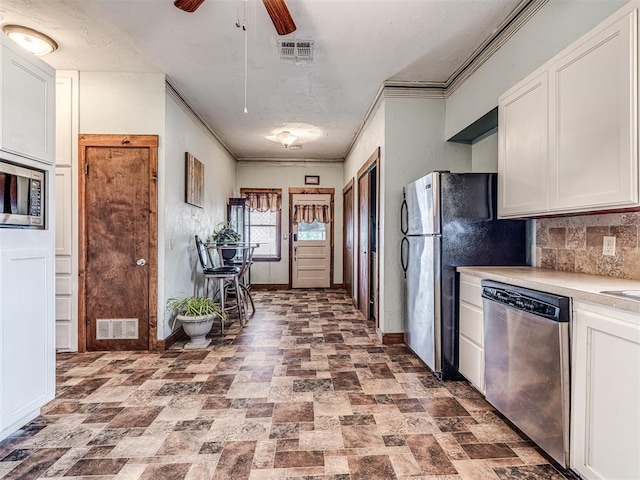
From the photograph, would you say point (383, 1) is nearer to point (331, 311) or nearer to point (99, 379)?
point (99, 379)

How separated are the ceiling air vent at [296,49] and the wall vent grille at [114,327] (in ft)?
9.36

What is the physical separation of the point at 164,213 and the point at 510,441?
3352 millimetres

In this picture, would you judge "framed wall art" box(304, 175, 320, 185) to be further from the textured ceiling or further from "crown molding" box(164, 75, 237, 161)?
the textured ceiling

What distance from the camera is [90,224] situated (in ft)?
11.1

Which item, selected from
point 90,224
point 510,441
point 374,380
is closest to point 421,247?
point 374,380

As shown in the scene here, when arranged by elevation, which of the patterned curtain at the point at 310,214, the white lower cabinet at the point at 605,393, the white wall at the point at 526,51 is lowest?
the white lower cabinet at the point at 605,393

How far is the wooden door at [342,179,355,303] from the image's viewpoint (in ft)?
20.8

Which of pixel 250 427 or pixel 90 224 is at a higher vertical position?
pixel 90 224

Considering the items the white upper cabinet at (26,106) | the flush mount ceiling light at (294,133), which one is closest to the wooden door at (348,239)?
the flush mount ceiling light at (294,133)

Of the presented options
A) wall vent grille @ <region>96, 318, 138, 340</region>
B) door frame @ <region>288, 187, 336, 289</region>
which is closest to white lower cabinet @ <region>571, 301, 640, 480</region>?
wall vent grille @ <region>96, 318, 138, 340</region>

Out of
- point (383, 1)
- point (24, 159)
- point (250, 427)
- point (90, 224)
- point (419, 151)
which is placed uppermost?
point (383, 1)

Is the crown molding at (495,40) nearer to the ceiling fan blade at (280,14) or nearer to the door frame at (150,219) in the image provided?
the ceiling fan blade at (280,14)

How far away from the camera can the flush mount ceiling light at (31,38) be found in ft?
8.84

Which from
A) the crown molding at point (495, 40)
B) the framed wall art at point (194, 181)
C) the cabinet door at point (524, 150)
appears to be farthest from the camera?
the framed wall art at point (194, 181)
